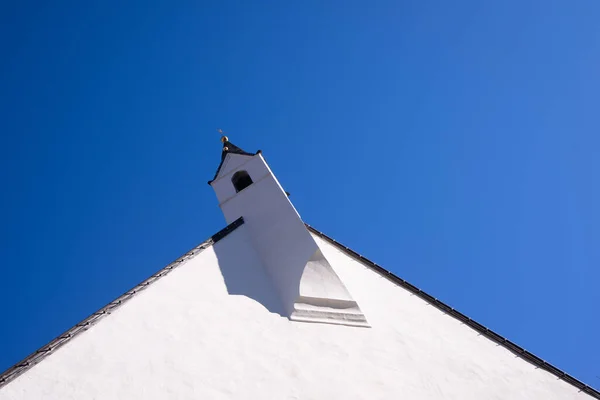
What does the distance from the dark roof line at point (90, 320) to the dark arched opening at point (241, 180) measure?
305cm

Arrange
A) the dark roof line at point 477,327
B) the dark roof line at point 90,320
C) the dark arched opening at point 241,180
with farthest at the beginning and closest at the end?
the dark arched opening at point 241,180 → the dark roof line at point 477,327 → the dark roof line at point 90,320

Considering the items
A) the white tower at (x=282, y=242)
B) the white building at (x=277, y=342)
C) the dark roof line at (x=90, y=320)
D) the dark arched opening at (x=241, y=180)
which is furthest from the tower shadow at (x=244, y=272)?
the dark arched opening at (x=241, y=180)

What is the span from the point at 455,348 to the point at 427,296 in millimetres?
2009

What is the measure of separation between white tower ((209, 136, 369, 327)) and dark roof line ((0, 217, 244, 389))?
144 centimetres

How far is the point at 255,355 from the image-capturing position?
9.30m

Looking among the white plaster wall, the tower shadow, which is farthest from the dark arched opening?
the white plaster wall

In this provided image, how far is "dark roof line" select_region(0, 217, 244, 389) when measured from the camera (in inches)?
303

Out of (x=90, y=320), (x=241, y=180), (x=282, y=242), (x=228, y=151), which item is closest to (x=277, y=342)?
(x=90, y=320)

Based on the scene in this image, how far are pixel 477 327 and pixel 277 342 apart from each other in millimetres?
4835

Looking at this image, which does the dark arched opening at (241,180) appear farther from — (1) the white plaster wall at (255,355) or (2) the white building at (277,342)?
(1) the white plaster wall at (255,355)

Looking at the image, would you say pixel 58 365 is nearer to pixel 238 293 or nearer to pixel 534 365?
pixel 238 293

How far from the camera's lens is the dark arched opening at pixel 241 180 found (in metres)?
16.2

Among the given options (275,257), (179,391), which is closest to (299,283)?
(275,257)

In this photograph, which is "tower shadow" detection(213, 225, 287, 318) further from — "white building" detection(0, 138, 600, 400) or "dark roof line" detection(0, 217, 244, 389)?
"dark roof line" detection(0, 217, 244, 389)
